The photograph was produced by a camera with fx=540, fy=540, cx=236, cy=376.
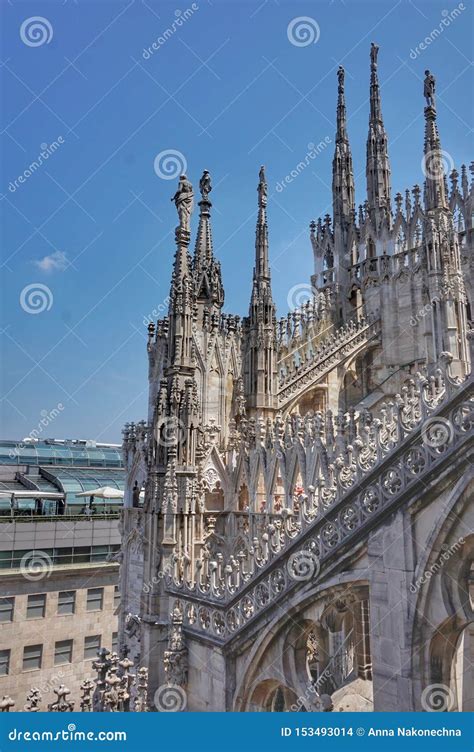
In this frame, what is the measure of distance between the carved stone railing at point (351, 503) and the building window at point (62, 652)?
68.0ft

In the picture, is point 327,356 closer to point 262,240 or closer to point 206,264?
point 262,240

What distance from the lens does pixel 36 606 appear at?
95.0 ft

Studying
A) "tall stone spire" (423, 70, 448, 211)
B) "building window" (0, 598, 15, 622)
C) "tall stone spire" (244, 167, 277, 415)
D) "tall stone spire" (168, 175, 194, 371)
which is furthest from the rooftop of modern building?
"tall stone spire" (423, 70, 448, 211)

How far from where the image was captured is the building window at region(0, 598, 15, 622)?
27.7 meters

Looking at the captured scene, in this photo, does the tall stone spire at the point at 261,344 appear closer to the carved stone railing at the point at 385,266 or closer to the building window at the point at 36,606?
the carved stone railing at the point at 385,266

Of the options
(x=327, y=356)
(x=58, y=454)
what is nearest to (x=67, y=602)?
(x=58, y=454)

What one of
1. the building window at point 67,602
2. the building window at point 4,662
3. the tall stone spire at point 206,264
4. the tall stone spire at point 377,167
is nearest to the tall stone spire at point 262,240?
the tall stone spire at point 206,264

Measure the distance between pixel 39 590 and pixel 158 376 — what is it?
1611 cm

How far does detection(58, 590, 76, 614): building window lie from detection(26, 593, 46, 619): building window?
0.94 metres

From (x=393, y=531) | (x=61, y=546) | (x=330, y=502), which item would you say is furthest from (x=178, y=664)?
(x=61, y=546)

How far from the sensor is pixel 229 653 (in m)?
11.3

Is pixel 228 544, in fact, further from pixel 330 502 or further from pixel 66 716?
pixel 66 716

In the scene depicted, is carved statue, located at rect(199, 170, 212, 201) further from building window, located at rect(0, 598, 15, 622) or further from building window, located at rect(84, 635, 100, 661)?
building window, located at rect(84, 635, 100, 661)

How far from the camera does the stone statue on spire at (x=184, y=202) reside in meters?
18.6
